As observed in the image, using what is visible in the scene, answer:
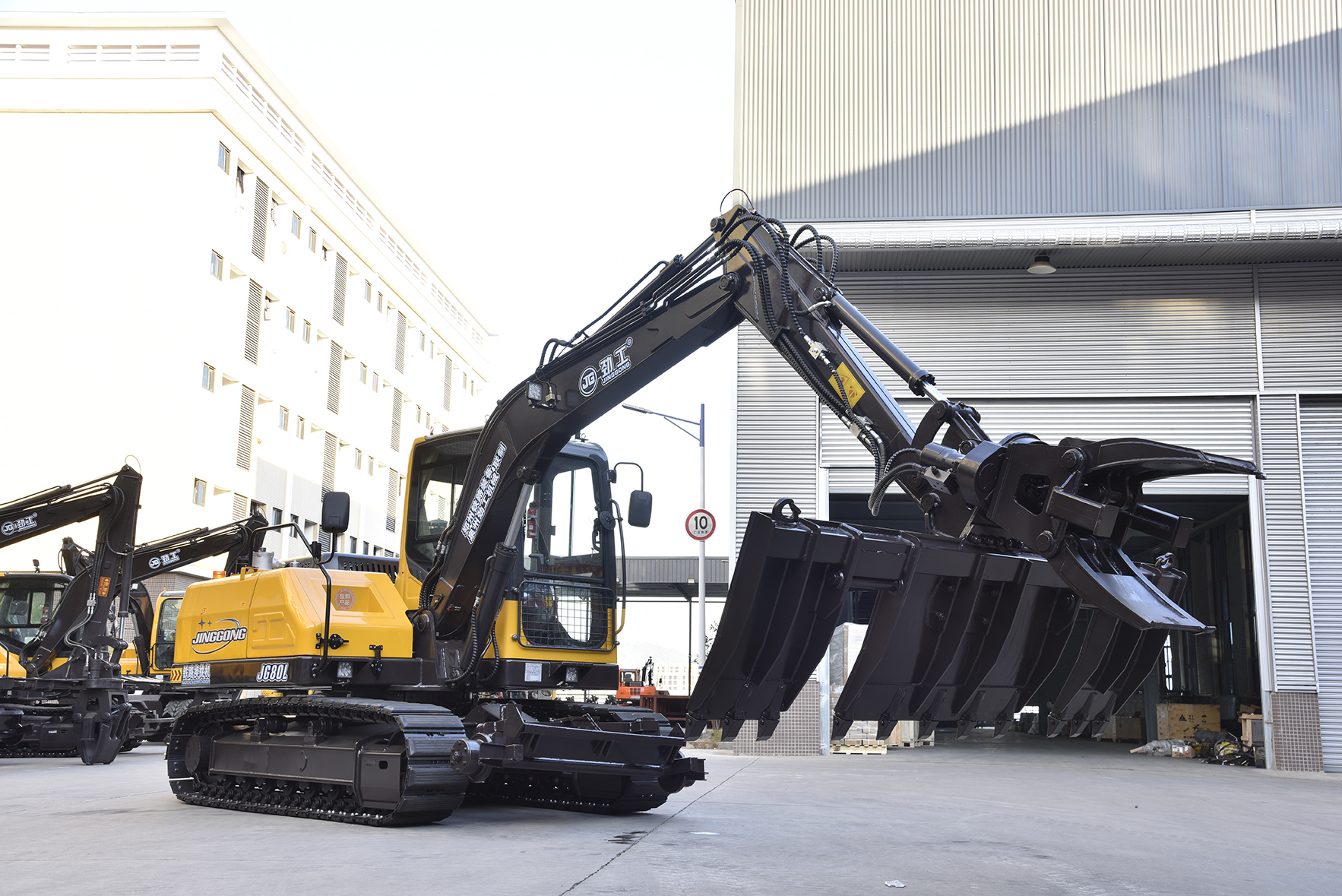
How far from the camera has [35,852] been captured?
7.93m

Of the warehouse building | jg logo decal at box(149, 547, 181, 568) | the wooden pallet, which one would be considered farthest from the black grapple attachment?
jg logo decal at box(149, 547, 181, 568)

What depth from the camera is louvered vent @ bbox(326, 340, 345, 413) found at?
140ft

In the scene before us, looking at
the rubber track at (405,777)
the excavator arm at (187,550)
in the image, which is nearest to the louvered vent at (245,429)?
the excavator arm at (187,550)

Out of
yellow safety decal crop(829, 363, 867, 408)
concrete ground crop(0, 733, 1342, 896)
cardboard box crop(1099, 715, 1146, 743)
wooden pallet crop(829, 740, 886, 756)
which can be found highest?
yellow safety decal crop(829, 363, 867, 408)

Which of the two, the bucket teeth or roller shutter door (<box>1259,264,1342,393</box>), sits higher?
roller shutter door (<box>1259,264,1342,393</box>)

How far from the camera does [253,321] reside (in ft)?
117

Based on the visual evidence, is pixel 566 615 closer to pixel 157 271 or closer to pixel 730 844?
pixel 730 844

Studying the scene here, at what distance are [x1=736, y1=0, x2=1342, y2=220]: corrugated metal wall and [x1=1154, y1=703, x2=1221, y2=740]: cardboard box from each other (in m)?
12.1

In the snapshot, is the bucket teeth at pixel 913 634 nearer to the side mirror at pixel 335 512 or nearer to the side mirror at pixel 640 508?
the side mirror at pixel 640 508

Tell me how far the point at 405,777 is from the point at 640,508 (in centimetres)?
291

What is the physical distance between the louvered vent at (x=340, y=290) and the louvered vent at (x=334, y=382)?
3.76ft

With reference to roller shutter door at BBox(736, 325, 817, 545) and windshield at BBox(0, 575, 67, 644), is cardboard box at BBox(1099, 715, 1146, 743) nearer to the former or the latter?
roller shutter door at BBox(736, 325, 817, 545)

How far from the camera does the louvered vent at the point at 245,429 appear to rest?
3525cm

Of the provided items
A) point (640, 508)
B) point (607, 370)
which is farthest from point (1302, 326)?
point (607, 370)
